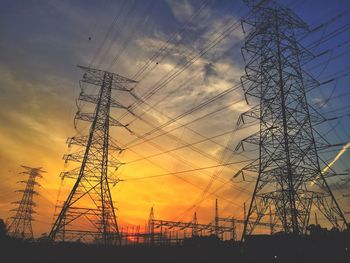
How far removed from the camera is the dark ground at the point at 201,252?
21.9 m

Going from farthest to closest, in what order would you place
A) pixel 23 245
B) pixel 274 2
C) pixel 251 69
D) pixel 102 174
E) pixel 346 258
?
pixel 102 174
pixel 23 245
pixel 274 2
pixel 251 69
pixel 346 258

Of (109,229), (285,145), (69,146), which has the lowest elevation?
(109,229)

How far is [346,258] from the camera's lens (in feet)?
76.0

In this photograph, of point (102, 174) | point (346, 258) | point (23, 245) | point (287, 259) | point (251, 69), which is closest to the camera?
point (287, 259)

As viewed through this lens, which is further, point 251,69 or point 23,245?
point 23,245

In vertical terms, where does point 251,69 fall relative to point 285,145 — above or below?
above

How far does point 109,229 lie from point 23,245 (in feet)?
26.0

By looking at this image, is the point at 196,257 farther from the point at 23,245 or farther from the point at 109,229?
the point at 23,245

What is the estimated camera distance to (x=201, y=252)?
25922mm

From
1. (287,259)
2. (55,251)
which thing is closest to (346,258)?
(287,259)

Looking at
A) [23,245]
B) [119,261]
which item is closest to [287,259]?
[119,261]

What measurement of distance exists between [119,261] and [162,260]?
11.4 ft

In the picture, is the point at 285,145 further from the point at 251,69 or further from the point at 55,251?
the point at 55,251

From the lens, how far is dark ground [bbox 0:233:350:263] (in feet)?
71.8
